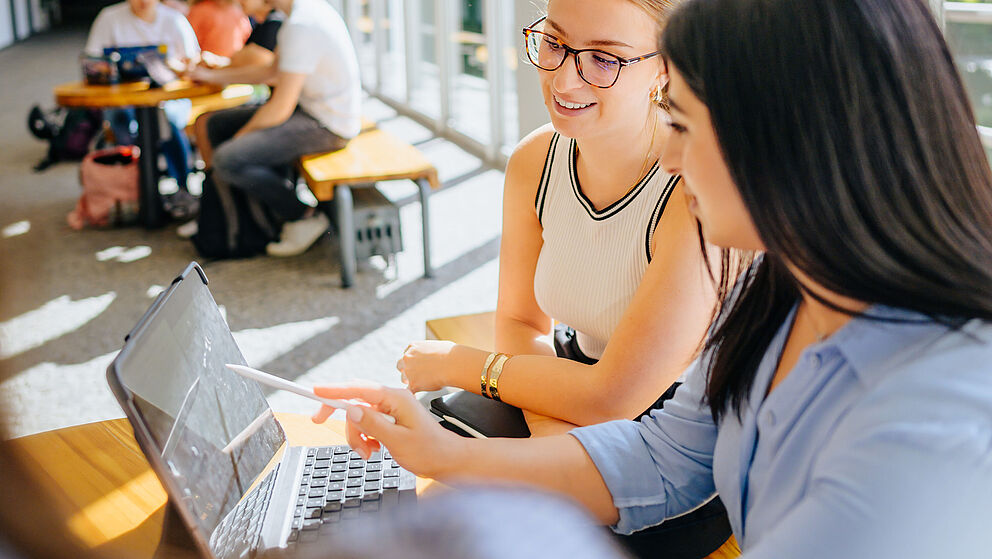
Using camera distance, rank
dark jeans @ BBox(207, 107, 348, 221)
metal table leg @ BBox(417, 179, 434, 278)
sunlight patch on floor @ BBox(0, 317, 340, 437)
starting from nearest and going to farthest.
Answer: sunlight patch on floor @ BBox(0, 317, 340, 437) → metal table leg @ BBox(417, 179, 434, 278) → dark jeans @ BBox(207, 107, 348, 221)

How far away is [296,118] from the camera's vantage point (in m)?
4.11

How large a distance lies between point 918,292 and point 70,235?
15.5 ft

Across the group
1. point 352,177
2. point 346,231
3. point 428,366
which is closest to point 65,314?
point 346,231

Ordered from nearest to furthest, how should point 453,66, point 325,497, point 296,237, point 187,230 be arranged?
point 325,497 < point 296,237 < point 187,230 < point 453,66

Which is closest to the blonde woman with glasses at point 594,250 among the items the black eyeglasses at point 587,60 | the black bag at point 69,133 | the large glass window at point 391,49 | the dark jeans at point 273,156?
the black eyeglasses at point 587,60

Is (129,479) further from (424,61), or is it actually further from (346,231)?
(424,61)

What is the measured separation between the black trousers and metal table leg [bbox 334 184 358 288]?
2897mm

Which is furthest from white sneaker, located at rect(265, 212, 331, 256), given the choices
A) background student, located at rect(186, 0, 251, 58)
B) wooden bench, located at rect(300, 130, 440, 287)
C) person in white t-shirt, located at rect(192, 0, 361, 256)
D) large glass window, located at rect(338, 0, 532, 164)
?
background student, located at rect(186, 0, 251, 58)

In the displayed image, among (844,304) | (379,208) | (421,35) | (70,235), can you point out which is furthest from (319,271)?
(421,35)

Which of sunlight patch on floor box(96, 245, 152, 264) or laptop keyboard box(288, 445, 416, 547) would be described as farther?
sunlight patch on floor box(96, 245, 152, 264)

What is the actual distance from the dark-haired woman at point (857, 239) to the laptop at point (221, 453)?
0.33m

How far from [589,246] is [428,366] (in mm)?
358

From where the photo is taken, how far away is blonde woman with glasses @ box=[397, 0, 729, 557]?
126 centimetres

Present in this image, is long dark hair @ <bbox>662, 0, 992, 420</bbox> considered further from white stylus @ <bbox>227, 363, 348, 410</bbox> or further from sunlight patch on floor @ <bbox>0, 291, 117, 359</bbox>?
sunlight patch on floor @ <bbox>0, 291, 117, 359</bbox>
